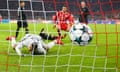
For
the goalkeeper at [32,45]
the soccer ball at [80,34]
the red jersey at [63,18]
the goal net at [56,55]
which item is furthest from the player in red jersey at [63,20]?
the goalkeeper at [32,45]

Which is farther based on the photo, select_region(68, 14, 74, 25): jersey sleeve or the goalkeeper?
select_region(68, 14, 74, 25): jersey sleeve

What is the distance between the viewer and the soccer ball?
8.54 metres

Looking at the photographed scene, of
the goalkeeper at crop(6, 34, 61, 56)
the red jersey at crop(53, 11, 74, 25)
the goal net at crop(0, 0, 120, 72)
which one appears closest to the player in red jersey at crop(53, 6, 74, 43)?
the red jersey at crop(53, 11, 74, 25)

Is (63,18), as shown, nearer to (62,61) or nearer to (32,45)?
(32,45)

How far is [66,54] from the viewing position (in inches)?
341

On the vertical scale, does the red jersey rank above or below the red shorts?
above

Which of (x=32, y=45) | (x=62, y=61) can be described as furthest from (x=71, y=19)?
(x=62, y=61)

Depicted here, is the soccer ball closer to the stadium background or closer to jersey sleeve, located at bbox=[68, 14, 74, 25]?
the stadium background

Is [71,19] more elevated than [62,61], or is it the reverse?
[71,19]

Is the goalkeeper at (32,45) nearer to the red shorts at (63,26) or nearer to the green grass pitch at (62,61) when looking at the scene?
the green grass pitch at (62,61)

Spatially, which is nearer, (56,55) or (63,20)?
(56,55)

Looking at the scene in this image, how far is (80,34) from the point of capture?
860cm

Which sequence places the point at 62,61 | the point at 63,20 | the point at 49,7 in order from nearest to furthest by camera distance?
the point at 62,61 → the point at 49,7 → the point at 63,20

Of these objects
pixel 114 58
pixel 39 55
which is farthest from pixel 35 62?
pixel 114 58
